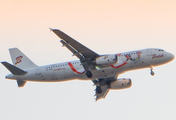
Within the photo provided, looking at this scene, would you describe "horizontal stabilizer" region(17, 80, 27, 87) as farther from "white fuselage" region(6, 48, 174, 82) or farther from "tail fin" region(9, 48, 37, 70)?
"tail fin" region(9, 48, 37, 70)

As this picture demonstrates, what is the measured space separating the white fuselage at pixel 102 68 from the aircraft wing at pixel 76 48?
1.84 metres

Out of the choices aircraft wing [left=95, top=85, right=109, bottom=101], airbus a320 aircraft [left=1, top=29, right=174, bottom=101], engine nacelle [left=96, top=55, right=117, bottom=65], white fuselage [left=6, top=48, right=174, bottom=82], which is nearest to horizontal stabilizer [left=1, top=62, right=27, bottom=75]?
airbus a320 aircraft [left=1, top=29, right=174, bottom=101]

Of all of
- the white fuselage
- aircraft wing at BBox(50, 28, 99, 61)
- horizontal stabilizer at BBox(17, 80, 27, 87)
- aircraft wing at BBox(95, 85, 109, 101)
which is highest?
aircraft wing at BBox(50, 28, 99, 61)

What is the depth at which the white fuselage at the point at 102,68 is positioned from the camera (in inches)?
Result: 2350

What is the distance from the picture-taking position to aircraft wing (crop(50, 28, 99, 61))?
56094 millimetres

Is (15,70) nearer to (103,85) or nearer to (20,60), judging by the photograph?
(20,60)

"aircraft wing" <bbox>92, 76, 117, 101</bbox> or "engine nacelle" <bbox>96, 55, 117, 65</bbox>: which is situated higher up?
"engine nacelle" <bbox>96, 55, 117, 65</bbox>

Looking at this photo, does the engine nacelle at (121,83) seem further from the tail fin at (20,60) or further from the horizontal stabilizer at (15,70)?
the horizontal stabilizer at (15,70)

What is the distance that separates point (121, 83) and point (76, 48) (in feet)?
43.4

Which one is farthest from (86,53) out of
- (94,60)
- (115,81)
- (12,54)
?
(12,54)

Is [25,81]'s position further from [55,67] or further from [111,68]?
[111,68]

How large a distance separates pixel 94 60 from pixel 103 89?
10.2m

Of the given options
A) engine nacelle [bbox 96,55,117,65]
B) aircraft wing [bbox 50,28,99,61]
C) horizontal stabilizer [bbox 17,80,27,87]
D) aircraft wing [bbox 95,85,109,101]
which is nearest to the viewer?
aircraft wing [bbox 50,28,99,61]

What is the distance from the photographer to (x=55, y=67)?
6325 centimetres
